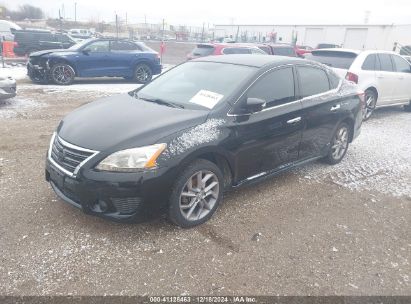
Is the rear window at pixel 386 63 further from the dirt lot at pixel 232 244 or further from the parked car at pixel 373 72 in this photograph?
the dirt lot at pixel 232 244

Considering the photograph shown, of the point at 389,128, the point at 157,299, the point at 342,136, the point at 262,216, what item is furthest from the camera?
the point at 389,128

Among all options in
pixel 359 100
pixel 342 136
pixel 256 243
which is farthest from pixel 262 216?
pixel 359 100

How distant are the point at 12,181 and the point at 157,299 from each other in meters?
2.69

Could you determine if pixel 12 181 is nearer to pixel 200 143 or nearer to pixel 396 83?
pixel 200 143

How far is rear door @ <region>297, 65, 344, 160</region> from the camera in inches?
176

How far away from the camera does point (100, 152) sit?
304 cm

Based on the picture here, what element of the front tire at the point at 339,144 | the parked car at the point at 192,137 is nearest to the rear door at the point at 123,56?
the parked car at the point at 192,137

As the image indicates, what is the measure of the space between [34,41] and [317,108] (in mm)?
16184

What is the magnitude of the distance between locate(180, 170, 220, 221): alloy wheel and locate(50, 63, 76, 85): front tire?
8959 millimetres

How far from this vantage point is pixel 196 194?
346cm

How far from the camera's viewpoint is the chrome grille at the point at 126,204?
3045 mm

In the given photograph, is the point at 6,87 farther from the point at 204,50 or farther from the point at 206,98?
the point at 204,50

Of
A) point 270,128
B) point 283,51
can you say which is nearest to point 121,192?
point 270,128

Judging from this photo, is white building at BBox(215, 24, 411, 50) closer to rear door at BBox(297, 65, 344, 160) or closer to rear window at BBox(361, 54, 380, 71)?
rear window at BBox(361, 54, 380, 71)
